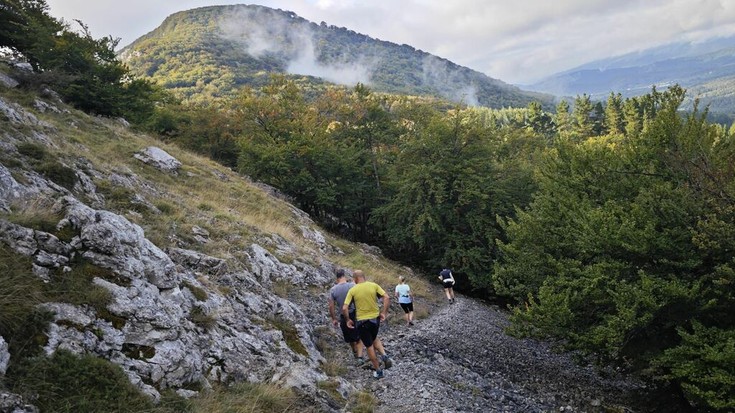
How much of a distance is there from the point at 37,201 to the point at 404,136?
107 feet

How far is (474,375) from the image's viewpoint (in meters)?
10.8

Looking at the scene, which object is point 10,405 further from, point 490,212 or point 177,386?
point 490,212

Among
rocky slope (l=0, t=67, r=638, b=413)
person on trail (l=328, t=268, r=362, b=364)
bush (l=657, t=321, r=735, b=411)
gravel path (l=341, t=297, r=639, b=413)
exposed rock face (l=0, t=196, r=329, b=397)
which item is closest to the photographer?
exposed rock face (l=0, t=196, r=329, b=397)

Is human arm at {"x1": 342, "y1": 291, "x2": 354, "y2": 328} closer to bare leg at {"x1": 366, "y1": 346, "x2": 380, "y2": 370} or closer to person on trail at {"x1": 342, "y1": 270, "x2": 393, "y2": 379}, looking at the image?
person on trail at {"x1": 342, "y1": 270, "x2": 393, "y2": 379}

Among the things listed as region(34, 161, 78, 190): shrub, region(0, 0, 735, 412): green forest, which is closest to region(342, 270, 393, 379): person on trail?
region(0, 0, 735, 412): green forest

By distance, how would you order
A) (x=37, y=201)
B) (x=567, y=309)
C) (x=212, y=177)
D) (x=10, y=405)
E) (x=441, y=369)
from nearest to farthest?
(x=10, y=405) → (x=37, y=201) → (x=441, y=369) → (x=567, y=309) → (x=212, y=177)

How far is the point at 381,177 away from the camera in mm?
36562

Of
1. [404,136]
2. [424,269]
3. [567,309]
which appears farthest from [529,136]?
[567,309]

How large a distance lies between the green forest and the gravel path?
1.22m

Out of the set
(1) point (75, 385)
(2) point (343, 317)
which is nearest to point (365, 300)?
(2) point (343, 317)

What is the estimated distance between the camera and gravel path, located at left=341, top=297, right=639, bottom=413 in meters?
8.64

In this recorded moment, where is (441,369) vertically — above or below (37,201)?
below

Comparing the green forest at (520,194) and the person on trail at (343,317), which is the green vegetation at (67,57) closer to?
the green forest at (520,194)

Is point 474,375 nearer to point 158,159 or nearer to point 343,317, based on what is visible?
point 343,317
